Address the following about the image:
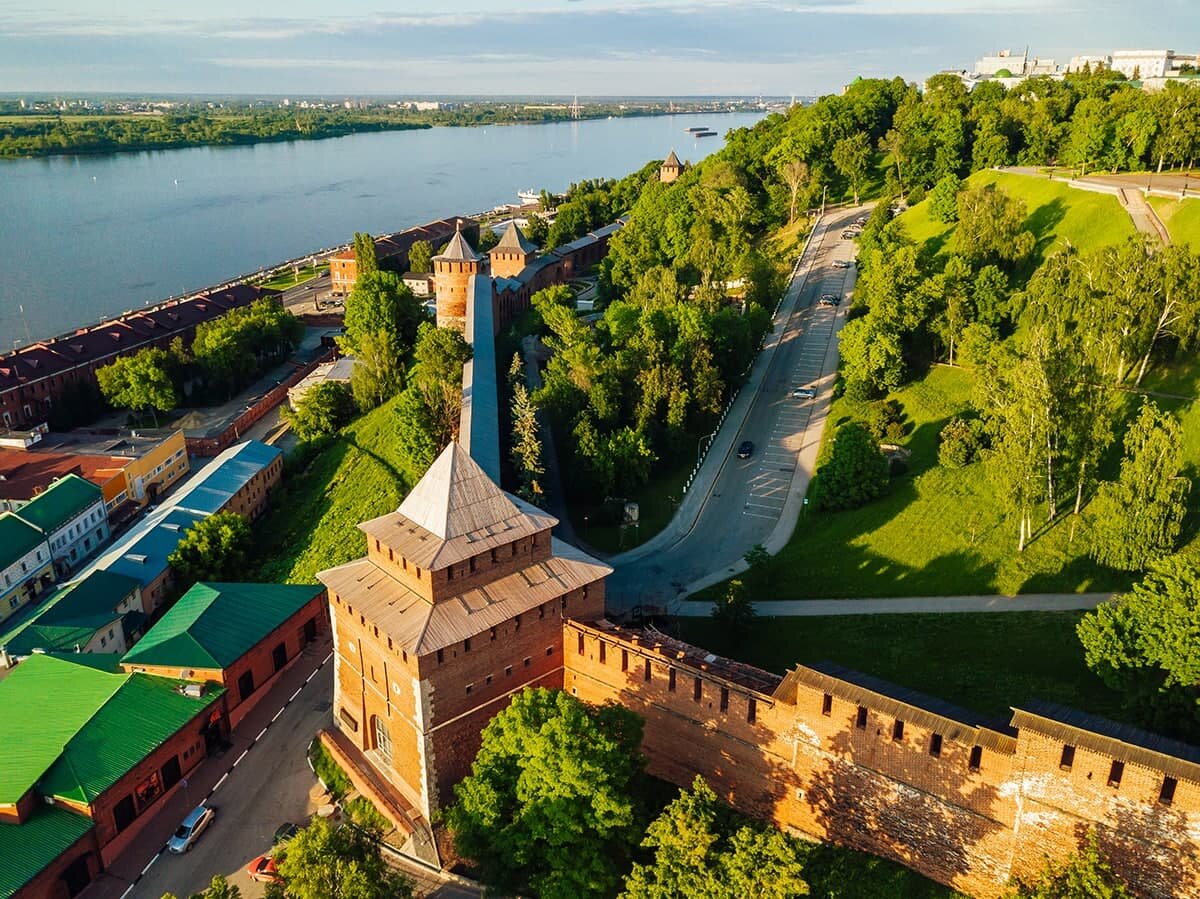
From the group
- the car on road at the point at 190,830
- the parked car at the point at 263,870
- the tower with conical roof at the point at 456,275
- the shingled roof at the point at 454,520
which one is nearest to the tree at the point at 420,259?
the tower with conical roof at the point at 456,275

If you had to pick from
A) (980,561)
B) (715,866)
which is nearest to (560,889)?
(715,866)

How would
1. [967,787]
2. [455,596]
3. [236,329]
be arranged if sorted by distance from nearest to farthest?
Answer: [967,787], [455,596], [236,329]

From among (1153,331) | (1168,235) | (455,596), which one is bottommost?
(455,596)

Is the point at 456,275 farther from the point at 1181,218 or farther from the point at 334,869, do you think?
the point at 334,869

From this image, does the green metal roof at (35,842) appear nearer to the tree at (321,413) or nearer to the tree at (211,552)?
the tree at (211,552)

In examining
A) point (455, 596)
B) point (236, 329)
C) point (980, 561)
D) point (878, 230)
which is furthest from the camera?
point (236, 329)

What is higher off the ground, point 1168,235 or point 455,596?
point 1168,235

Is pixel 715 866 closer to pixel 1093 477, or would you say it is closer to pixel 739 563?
pixel 739 563

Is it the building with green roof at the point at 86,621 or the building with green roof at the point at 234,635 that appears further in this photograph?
the building with green roof at the point at 86,621
